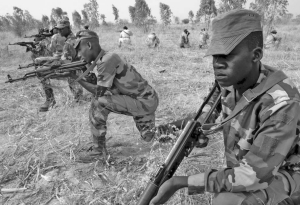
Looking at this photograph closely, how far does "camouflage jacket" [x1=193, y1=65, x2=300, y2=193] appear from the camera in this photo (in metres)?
1.10

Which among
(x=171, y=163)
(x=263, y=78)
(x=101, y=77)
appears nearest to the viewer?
(x=263, y=78)

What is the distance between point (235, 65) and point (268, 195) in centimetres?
75

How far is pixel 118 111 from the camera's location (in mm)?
2873

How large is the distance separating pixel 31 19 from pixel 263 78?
2641 cm

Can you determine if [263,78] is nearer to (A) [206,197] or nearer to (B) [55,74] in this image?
(A) [206,197]

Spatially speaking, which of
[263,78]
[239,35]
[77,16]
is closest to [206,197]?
[263,78]

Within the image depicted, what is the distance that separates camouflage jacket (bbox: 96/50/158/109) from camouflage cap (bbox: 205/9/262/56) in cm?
176

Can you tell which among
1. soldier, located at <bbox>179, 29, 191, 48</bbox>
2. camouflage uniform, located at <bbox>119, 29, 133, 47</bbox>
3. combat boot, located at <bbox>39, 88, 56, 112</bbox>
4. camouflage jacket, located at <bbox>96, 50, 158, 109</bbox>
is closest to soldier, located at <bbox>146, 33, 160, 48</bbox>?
camouflage uniform, located at <bbox>119, 29, 133, 47</bbox>

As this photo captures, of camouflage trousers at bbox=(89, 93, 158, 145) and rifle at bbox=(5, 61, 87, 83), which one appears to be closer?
camouflage trousers at bbox=(89, 93, 158, 145)

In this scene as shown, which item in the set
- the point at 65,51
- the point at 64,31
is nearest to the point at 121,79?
the point at 65,51

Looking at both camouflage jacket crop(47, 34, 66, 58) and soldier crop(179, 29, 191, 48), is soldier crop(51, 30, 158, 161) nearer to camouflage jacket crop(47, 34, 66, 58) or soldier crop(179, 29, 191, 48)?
camouflage jacket crop(47, 34, 66, 58)

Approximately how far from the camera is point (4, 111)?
461cm

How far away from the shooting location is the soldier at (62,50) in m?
4.53

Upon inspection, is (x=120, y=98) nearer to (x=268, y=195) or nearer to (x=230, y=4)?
(x=268, y=195)
